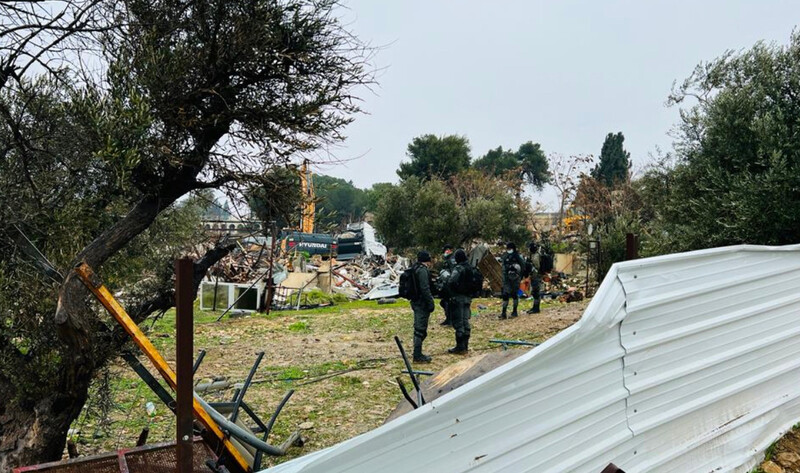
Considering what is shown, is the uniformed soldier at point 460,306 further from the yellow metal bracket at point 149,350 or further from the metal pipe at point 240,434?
the metal pipe at point 240,434

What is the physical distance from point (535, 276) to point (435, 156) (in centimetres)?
3035

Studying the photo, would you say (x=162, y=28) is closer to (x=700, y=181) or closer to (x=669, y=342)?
(x=669, y=342)

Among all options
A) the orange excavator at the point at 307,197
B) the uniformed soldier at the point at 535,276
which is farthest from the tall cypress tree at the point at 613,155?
the orange excavator at the point at 307,197

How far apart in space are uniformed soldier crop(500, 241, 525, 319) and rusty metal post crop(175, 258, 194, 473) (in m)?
11.6

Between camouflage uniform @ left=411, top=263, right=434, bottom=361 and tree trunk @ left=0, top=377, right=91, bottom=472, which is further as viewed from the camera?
camouflage uniform @ left=411, top=263, right=434, bottom=361

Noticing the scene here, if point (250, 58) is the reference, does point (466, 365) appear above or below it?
below

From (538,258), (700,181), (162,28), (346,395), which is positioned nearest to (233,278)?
(538,258)

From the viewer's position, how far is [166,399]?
11.7 ft

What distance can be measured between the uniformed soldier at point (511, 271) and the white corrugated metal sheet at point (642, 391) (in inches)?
359

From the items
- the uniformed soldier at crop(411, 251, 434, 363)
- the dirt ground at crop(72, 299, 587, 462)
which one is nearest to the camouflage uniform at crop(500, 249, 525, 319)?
the dirt ground at crop(72, 299, 587, 462)

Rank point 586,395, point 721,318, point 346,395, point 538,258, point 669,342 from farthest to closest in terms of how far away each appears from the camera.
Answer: point 538,258
point 346,395
point 721,318
point 669,342
point 586,395

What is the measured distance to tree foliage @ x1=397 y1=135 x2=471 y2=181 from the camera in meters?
43.8

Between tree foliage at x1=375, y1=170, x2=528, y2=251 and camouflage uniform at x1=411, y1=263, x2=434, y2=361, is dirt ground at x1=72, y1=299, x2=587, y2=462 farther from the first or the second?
tree foliage at x1=375, y1=170, x2=528, y2=251

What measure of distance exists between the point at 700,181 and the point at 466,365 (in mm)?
6168
